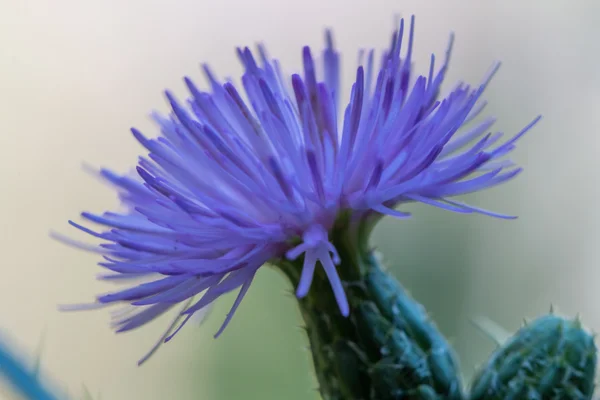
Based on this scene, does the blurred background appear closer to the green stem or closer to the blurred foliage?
the blurred foliage

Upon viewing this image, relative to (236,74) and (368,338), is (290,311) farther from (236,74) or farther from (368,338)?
(368,338)

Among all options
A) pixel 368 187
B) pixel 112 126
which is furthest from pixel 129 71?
pixel 368 187

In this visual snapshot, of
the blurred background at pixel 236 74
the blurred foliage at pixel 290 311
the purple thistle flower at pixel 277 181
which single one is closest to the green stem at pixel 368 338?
the purple thistle flower at pixel 277 181

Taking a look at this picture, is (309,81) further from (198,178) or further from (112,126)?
(112,126)

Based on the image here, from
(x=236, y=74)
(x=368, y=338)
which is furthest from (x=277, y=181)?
(x=236, y=74)

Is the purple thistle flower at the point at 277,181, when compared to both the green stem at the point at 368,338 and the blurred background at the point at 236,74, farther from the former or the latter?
the blurred background at the point at 236,74

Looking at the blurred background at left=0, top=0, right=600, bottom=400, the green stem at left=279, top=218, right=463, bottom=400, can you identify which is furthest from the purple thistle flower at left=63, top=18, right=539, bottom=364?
the blurred background at left=0, top=0, right=600, bottom=400

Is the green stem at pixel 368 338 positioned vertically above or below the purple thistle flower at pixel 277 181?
below

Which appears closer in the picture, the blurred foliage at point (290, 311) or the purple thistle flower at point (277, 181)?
the purple thistle flower at point (277, 181)
